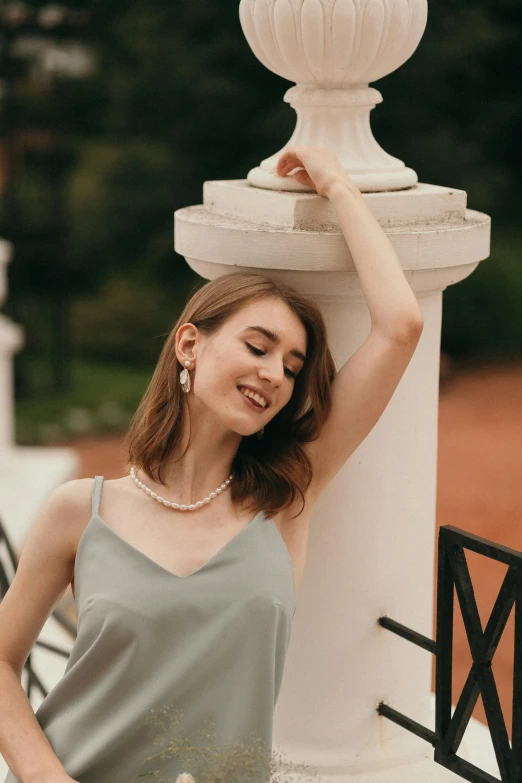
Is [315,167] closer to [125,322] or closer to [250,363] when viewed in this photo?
[250,363]

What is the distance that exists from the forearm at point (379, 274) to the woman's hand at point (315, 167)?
68 millimetres

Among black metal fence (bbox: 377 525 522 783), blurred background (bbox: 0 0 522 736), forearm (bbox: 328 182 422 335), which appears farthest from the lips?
blurred background (bbox: 0 0 522 736)

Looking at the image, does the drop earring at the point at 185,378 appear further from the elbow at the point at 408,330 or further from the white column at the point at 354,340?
the elbow at the point at 408,330

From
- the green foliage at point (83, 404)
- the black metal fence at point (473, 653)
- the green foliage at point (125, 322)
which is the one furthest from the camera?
the green foliage at point (125, 322)

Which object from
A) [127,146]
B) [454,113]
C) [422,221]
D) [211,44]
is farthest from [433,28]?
[422,221]

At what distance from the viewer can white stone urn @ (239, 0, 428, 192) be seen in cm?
192

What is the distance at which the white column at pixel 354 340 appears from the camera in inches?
76.5

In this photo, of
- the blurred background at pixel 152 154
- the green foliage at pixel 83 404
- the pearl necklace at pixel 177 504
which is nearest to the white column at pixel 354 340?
the pearl necklace at pixel 177 504

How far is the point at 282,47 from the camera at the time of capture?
1.98 metres

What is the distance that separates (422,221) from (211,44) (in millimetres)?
11332

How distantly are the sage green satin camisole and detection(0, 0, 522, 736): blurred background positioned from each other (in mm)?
9640

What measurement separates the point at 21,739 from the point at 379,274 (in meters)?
0.99

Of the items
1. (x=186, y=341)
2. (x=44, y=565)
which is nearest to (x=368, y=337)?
(x=186, y=341)

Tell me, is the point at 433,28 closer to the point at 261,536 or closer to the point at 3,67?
the point at 3,67
